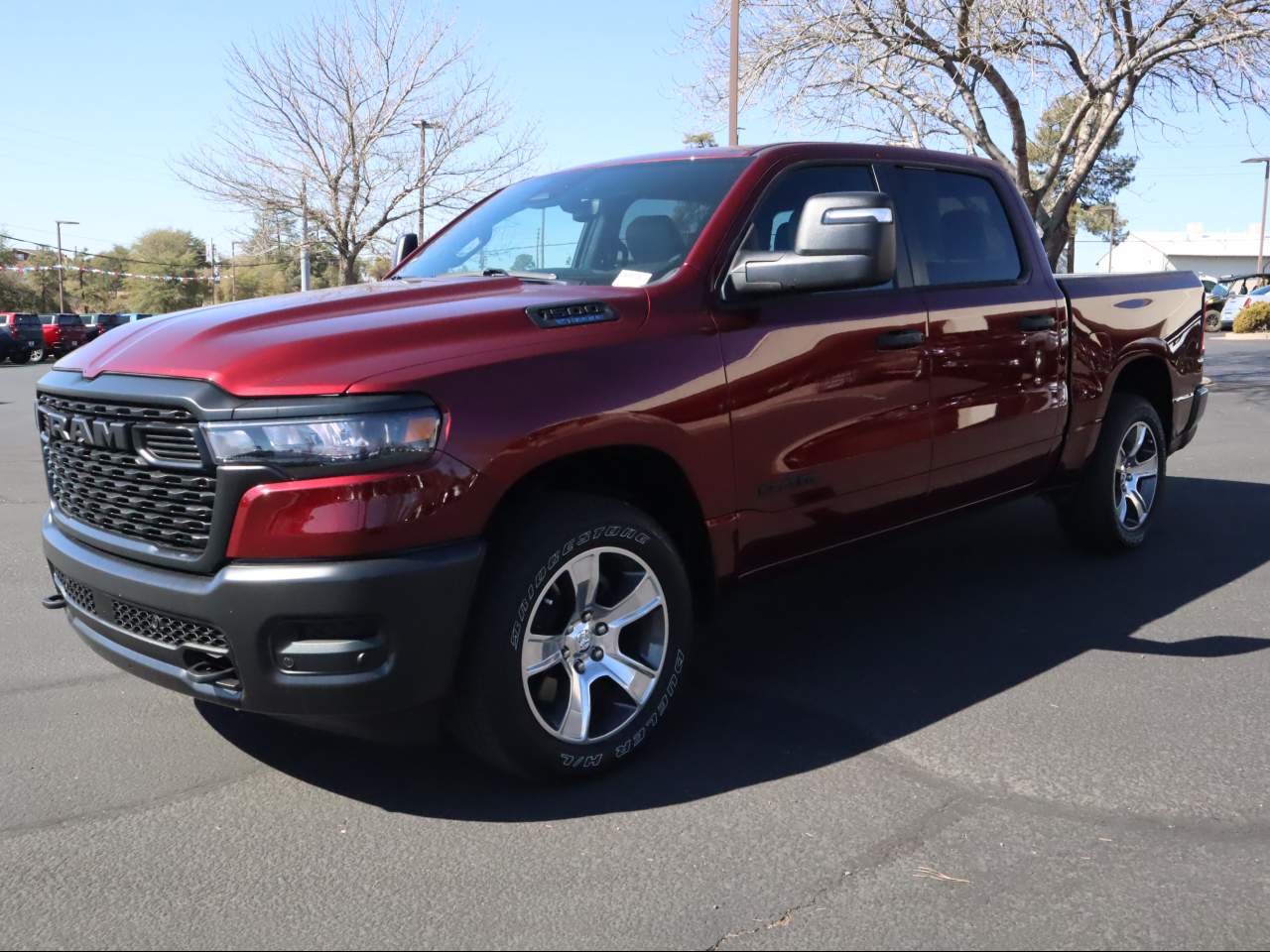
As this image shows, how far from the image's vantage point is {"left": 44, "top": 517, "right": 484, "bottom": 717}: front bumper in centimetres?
281

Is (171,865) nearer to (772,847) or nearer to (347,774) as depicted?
(347,774)

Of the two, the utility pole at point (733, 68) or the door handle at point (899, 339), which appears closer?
the door handle at point (899, 339)

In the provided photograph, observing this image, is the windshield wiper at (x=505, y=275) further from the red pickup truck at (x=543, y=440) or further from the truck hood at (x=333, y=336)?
the truck hood at (x=333, y=336)

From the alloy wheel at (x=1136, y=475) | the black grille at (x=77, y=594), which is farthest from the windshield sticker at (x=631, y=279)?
the alloy wheel at (x=1136, y=475)

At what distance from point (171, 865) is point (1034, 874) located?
2139 millimetres

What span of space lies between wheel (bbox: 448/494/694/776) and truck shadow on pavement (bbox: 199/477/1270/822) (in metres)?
0.17

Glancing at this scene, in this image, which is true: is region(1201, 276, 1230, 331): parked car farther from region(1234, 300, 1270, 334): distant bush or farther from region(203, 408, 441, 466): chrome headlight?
region(203, 408, 441, 466): chrome headlight

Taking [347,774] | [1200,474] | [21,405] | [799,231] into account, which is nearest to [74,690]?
[347,774]

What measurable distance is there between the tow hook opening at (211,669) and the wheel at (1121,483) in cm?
423

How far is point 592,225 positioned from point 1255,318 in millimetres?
30245

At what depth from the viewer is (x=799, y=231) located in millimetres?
3670

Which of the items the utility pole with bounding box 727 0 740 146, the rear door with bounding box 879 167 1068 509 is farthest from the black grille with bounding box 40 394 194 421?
the utility pole with bounding box 727 0 740 146

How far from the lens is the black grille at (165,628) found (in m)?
2.96

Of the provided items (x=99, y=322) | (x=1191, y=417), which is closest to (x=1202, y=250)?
(x=99, y=322)
